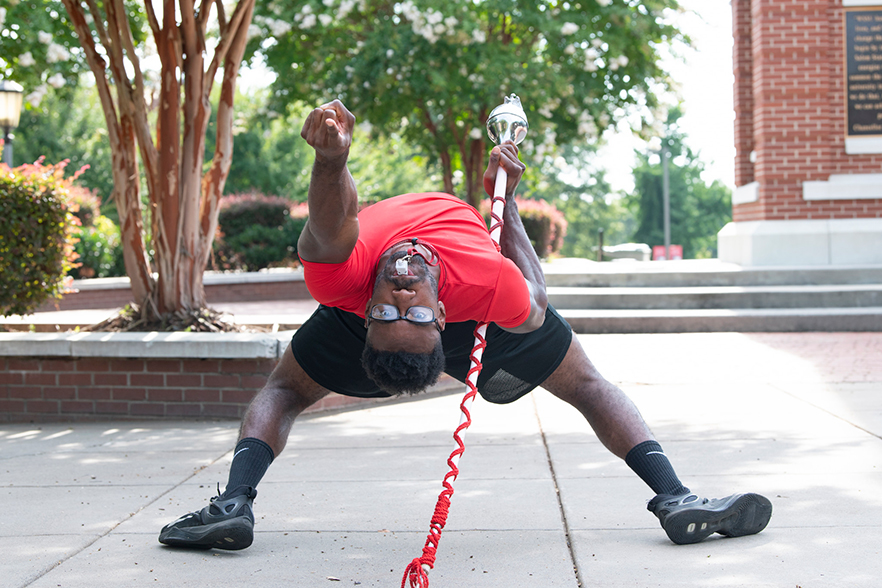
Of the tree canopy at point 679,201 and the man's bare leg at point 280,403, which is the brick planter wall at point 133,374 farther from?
the tree canopy at point 679,201

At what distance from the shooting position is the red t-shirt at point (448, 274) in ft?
8.75

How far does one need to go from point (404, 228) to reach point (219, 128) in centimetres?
432

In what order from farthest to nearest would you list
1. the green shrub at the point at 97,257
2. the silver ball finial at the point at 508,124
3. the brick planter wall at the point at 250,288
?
the green shrub at the point at 97,257, the brick planter wall at the point at 250,288, the silver ball finial at the point at 508,124

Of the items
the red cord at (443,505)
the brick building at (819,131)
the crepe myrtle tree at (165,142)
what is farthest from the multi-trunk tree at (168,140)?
the brick building at (819,131)

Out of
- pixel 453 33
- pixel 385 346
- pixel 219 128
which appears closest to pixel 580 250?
pixel 453 33

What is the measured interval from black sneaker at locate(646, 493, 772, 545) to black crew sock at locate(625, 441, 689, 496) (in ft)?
0.10

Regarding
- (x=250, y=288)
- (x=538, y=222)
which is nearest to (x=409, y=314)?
(x=250, y=288)

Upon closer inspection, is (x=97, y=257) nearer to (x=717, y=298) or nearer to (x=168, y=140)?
(x=168, y=140)

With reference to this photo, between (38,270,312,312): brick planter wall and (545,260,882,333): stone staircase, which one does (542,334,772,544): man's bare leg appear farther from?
(38,270,312,312): brick planter wall

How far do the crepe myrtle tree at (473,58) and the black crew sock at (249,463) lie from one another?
9855 mm

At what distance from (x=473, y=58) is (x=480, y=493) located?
10.0 metres

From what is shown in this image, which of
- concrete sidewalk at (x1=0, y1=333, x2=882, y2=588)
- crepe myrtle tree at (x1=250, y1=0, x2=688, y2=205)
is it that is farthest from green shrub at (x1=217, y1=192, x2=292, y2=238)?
concrete sidewalk at (x1=0, y1=333, x2=882, y2=588)

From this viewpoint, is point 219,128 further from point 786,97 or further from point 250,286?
point 786,97

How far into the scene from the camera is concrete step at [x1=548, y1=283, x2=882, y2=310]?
9.63 meters
